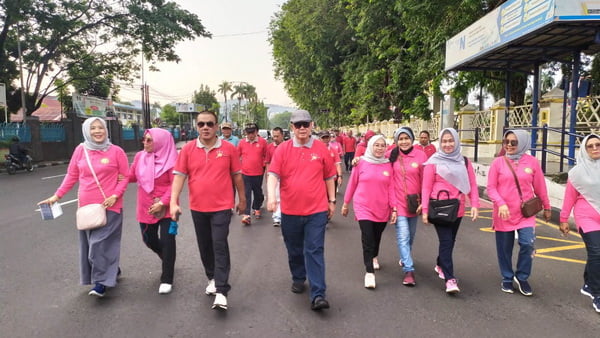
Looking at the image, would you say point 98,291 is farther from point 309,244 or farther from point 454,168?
point 454,168

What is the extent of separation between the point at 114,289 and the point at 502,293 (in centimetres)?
371

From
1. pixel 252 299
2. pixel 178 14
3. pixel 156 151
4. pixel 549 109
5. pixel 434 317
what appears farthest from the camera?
pixel 178 14

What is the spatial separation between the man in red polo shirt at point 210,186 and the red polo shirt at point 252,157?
3.61m

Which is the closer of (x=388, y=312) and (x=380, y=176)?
(x=388, y=312)

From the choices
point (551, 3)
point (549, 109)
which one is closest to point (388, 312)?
point (551, 3)

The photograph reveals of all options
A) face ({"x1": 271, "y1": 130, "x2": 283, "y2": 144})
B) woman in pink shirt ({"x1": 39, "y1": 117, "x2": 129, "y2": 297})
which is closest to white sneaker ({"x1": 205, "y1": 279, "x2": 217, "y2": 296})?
woman in pink shirt ({"x1": 39, "y1": 117, "x2": 129, "y2": 297})

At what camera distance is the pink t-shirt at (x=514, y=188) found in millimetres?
4020

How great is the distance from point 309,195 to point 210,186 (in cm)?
87

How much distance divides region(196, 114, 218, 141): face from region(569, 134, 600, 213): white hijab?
3235mm

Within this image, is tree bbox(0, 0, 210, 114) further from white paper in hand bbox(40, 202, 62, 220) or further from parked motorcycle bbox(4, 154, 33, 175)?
white paper in hand bbox(40, 202, 62, 220)

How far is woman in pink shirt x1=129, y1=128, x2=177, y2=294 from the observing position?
13.4 feet

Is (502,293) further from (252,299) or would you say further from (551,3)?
(551,3)

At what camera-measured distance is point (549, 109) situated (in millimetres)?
13516

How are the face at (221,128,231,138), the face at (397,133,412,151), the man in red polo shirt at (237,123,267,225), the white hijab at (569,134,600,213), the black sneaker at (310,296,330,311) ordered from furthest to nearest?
the face at (221,128,231,138), the man in red polo shirt at (237,123,267,225), the face at (397,133,412,151), the white hijab at (569,134,600,213), the black sneaker at (310,296,330,311)
